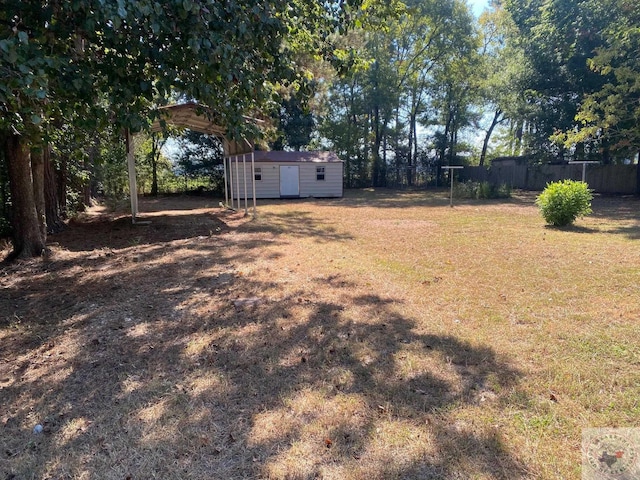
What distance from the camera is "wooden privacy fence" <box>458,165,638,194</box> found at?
18.5m

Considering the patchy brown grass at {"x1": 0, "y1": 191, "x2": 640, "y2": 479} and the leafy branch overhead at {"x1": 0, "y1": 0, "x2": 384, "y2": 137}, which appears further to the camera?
the leafy branch overhead at {"x1": 0, "y1": 0, "x2": 384, "y2": 137}

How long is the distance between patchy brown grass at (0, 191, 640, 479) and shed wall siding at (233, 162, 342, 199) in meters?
14.3

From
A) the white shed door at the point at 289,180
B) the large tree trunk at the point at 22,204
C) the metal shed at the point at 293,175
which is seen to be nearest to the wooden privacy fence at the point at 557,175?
the metal shed at the point at 293,175

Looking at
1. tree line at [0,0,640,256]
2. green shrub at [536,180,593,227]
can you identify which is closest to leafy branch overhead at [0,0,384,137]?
tree line at [0,0,640,256]

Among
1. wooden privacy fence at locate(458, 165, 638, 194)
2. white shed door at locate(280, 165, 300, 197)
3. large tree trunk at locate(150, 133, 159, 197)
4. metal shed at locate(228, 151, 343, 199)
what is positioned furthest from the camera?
large tree trunk at locate(150, 133, 159, 197)

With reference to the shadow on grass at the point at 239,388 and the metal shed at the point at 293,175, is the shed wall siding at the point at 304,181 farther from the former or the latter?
the shadow on grass at the point at 239,388

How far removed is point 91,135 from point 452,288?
7.74 metres

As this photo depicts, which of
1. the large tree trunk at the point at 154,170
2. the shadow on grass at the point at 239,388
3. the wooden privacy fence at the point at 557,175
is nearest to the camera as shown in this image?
the shadow on grass at the point at 239,388

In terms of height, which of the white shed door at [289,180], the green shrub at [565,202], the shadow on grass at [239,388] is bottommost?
the shadow on grass at [239,388]

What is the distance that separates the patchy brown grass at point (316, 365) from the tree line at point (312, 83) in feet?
5.90

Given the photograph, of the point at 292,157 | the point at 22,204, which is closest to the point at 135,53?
the point at 22,204

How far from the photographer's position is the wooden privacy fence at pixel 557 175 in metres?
18.5

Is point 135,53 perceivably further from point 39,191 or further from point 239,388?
point 39,191

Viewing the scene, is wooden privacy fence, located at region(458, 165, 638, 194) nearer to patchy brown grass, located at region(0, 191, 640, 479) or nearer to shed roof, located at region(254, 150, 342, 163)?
shed roof, located at region(254, 150, 342, 163)
